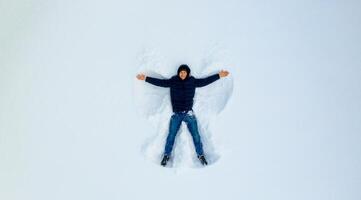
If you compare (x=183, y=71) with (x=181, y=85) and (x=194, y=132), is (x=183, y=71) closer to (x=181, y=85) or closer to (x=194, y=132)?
(x=181, y=85)

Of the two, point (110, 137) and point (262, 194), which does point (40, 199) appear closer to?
point (110, 137)

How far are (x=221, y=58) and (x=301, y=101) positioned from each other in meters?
0.96

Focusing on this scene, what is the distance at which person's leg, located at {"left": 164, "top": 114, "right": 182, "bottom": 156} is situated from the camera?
4.61 m

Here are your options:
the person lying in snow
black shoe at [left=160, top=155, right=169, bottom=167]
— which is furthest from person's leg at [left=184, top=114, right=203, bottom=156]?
black shoe at [left=160, top=155, right=169, bottom=167]

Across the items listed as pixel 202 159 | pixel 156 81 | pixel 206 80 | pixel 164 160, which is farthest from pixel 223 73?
pixel 164 160

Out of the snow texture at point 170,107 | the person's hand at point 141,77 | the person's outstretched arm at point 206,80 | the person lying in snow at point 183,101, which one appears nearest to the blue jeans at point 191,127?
the person lying in snow at point 183,101

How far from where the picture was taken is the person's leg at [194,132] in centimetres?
460

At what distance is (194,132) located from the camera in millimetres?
4605

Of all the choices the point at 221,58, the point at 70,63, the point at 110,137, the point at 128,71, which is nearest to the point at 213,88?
the point at 221,58

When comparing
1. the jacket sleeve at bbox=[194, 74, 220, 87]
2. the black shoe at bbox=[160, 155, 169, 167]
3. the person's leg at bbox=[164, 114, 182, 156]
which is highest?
the jacket sleeve at bbox=[194, 74, 220, 87]

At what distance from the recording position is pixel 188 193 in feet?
15.0

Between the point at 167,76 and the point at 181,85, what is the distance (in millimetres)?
208

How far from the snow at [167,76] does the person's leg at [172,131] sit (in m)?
0.18

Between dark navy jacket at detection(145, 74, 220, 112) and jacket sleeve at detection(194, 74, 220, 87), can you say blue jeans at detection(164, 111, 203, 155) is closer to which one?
dark navy jacket at detection(145, 74, 220, 112)
